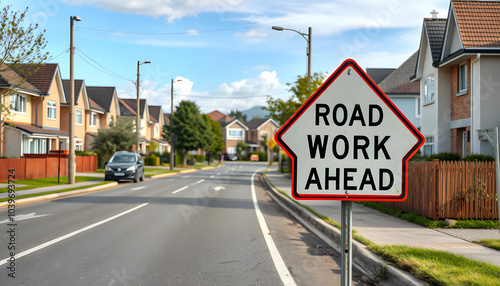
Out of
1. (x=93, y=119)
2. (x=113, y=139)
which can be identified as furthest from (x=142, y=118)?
(x=113, y=139)

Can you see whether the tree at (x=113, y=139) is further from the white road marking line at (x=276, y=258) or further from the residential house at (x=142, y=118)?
the white road marking line at (x=276, y=258)

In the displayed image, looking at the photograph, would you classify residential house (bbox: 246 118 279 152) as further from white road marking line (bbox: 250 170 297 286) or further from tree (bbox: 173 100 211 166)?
white road marking line (bbox: 250 170 297 286)

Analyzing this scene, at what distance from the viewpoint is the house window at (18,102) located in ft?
104

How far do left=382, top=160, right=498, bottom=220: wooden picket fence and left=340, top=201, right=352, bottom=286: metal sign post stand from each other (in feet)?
26.8

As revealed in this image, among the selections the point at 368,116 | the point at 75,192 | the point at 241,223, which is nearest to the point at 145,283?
the point at 368,116

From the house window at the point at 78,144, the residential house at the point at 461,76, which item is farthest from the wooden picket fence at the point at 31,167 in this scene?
the residential house at the point at 461,76

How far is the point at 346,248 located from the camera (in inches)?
122

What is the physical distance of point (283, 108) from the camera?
28109 mm

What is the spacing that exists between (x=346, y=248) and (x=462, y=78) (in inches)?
Answer: 694

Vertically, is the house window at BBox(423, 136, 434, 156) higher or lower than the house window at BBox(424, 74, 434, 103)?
lower

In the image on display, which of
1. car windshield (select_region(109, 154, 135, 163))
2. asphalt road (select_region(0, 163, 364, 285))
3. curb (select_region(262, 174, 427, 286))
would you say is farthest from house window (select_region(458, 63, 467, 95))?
car windshield (select_region(109, 154, 135, 163))

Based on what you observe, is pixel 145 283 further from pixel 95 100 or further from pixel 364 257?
pixel 95 100

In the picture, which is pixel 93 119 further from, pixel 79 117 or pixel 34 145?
pixel 34 145

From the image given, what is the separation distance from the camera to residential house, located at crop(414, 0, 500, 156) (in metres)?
16.2
